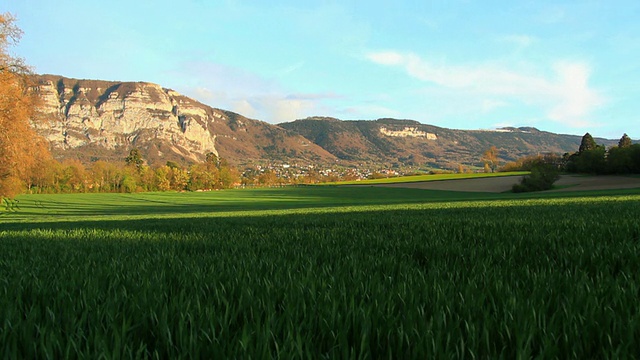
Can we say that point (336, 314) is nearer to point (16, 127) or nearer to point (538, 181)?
point (16, 127)

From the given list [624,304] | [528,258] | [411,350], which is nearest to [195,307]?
[411,350]

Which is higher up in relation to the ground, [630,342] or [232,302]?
[630,342]

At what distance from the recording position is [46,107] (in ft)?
81.7

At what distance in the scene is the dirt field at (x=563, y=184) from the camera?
7141cm

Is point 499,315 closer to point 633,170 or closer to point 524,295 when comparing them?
point 524,295

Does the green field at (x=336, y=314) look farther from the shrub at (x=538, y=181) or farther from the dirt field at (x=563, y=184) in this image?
the shrub at (x=538, y=181)

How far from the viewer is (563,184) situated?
81.6 meters

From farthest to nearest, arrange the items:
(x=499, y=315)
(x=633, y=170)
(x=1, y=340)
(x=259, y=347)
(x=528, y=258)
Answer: (x=633, y=170)
(x=528, y=258)
(x=499, y=315)
(x=1, y=340)
(x=259, y=347)

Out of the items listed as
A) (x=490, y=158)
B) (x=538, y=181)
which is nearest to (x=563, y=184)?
(x=538, y=181)

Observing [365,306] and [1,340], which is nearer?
[1,340]

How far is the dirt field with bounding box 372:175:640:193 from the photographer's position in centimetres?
7141

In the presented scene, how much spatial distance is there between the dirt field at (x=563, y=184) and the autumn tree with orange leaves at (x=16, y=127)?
3107 inches

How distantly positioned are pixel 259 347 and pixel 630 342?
1321 mm

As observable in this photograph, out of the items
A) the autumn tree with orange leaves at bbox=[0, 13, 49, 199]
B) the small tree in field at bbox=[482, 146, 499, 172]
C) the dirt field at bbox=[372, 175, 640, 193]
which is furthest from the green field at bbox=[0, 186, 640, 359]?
the small tree in field at bbox=[482, 146, 499, 172]
